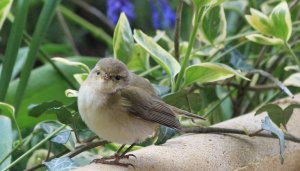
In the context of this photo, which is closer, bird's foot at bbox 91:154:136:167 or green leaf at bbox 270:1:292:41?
bird's foot at bbox 91:154:136:167

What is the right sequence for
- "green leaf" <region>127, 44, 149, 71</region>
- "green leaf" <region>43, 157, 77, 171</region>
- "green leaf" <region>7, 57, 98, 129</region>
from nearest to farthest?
"green leaf" <region>43, 157, 77, 171</region>, "green leaf" <region>127, 44, 149, 71</region>, "green leaf" <region>7, 57, 98, 129</region>

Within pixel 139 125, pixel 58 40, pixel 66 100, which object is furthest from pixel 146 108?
pixel 58 40

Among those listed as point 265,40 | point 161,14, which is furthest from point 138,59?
point 161,14

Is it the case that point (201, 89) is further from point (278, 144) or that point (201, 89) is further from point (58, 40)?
point (58, 40)

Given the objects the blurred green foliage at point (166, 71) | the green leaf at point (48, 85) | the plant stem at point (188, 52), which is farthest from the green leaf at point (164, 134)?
the green leaf at point (48, 85)

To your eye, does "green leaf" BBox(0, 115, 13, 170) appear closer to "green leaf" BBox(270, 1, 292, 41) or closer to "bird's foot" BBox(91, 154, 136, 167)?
"bird's foot" BBox(91, 154, 136, 167)

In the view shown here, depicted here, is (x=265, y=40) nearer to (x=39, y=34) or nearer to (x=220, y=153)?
(x=220, y=153)

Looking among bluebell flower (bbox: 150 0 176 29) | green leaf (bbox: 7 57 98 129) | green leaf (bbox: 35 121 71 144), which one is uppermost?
green leaf (bbox: 35 121 71 144)

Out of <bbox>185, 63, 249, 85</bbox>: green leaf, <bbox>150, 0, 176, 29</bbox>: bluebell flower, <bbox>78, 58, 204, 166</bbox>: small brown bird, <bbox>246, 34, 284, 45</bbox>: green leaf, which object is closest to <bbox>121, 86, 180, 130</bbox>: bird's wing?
<bbox>78, 58, 204, 166</bbox>: small brown bird
